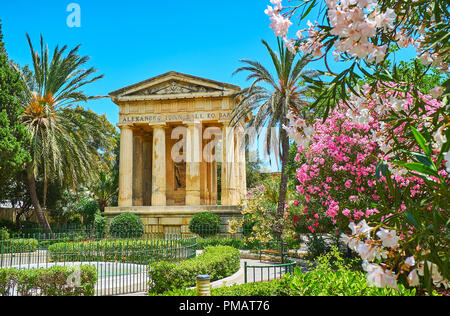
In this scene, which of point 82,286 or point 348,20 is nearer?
point 348,20

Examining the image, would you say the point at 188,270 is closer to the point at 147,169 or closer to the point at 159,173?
the point at 159,173

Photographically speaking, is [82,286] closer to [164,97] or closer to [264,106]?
[264,106]

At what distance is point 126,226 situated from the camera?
888 inches

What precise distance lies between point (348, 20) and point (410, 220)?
1.32m

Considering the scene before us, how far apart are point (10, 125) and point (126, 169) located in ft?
27.7

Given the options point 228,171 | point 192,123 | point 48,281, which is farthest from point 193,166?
point 48,281

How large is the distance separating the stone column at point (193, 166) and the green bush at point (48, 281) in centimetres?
1614

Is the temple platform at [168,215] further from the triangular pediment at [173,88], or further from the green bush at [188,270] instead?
the green bush at [188,270]

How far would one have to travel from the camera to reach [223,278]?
11609 millimetres

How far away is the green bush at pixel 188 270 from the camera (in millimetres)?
9734

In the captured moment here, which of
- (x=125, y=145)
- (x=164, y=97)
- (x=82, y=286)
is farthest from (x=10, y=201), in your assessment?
(x=82, y=286)

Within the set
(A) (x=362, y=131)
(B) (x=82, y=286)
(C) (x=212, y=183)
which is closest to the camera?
(B) (x=82, y=286)

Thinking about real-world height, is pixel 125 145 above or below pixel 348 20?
above

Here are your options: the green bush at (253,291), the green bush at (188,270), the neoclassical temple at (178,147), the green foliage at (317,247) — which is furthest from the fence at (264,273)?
the neoclassical temple at (178,147)
